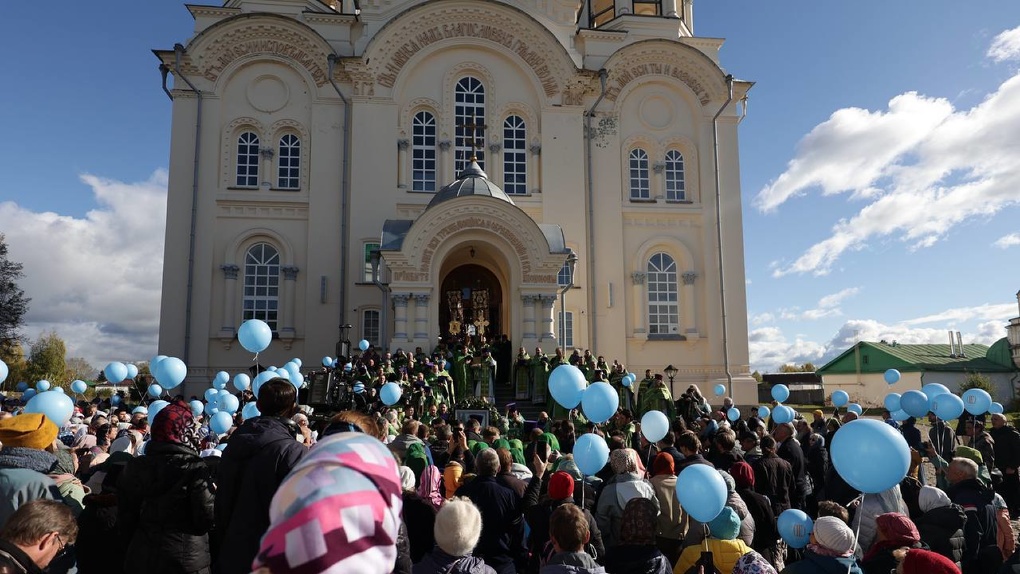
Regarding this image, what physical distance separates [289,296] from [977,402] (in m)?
17.2

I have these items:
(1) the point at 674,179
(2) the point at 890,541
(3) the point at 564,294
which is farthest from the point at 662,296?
(2) the point at 890,541

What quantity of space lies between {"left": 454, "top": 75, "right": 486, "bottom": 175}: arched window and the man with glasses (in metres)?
18.8

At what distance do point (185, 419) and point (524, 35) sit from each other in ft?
65.4

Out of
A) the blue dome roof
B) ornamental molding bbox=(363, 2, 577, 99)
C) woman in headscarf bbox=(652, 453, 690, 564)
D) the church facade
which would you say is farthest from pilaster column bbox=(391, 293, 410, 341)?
woman in headscarf bbox=(652, 453, 690, 564)

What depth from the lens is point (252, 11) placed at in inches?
845

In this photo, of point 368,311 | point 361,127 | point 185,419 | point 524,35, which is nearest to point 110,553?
point 185,419

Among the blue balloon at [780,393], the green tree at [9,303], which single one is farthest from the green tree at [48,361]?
the blue balloon at [780,393]

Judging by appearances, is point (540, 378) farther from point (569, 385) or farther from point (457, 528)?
point (457, 528)

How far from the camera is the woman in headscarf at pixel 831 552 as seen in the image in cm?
372

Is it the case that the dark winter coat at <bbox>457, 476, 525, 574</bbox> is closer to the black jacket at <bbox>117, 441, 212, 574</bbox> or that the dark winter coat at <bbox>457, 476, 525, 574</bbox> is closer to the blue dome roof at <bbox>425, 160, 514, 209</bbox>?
the black jacket at <bbox>117, 441, 212, 574</bbox>

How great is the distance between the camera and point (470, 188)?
18359 mm

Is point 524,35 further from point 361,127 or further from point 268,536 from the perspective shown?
point 268,536

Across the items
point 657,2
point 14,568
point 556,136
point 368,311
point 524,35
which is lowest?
point 14,568

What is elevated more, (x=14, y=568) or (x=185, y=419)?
(x=185, y=419)
